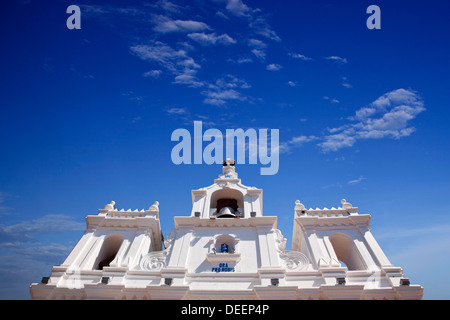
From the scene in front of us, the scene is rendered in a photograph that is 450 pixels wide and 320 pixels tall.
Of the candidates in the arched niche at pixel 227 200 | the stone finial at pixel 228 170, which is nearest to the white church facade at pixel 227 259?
the arched niche at pixel 227 200

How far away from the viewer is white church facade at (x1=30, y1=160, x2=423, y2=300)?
17.9 m

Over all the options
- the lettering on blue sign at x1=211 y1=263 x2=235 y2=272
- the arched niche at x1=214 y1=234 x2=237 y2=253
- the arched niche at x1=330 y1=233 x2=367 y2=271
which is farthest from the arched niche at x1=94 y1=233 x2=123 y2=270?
the arched niche at x1=330 y1=233 x2=367 y2=271

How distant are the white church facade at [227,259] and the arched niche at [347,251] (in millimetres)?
81

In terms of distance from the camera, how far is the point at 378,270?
64.1 feet

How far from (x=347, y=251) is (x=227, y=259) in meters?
10.3

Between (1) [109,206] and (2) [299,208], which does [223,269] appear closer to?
(2) [299,208]

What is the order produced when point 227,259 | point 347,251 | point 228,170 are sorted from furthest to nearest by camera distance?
1. point 228,170
2. point 347,251
3. point 227,259

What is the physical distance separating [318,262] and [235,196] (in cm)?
1003

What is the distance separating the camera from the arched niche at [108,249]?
75.2 feet

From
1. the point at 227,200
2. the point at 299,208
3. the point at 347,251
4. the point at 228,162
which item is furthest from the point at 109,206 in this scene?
the point at 347,251

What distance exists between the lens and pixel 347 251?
23.6 meters

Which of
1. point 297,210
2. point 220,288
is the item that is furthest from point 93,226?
point 297,210

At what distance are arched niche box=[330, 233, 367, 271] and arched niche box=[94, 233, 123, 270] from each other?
17.4 metres

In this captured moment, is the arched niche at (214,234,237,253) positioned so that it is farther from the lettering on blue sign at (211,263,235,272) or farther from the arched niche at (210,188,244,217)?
the arched niche at (210,188,244,217)
